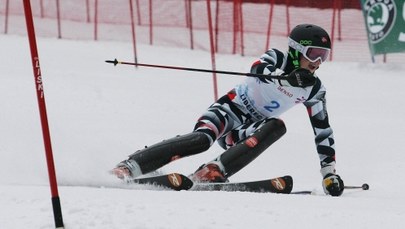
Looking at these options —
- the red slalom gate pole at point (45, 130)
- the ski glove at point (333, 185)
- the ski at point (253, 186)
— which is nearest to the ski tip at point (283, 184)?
the ski at point (253, 186)

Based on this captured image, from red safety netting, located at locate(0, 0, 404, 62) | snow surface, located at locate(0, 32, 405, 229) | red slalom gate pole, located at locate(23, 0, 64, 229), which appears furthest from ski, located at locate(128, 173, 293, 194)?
red safety netting, located at locate(0, 0, 404, 62)

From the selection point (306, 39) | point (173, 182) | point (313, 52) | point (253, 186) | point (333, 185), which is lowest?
point (333, 185)

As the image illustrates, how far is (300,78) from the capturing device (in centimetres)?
639

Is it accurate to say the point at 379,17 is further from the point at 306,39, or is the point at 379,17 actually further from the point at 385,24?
the point at 306,39

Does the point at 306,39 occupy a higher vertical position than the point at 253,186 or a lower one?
higher

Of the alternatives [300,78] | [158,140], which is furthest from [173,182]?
[158,140]

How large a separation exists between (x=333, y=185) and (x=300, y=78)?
95cm

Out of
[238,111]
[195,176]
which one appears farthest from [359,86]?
[195,176]

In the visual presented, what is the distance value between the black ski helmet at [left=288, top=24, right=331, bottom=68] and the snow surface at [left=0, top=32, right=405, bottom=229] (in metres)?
1.21

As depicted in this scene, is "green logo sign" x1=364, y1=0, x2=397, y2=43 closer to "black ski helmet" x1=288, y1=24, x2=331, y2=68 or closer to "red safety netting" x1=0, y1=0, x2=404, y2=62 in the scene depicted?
"red safety netting" x1=0, y1=0, x2=404, y2=62

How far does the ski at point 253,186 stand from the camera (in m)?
6.09

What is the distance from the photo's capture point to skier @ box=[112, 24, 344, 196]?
633cm

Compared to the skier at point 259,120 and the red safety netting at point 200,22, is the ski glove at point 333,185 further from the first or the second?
the red safety netting at point 200,22

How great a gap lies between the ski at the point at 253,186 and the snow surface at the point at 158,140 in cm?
46
